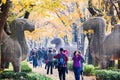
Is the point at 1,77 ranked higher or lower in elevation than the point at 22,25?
lower

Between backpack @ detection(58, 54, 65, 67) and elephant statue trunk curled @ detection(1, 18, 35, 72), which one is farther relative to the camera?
elephant statue trunk curled @ detection(1, 18, 35, 72)

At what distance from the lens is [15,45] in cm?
1527

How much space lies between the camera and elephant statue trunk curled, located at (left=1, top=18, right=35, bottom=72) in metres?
15.1

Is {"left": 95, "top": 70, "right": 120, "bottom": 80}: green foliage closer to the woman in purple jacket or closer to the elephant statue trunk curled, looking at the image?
the woman in purple jacket

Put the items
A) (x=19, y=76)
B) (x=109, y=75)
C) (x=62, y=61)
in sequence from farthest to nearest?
(x=62, y=61), (x=19, y=76), (x=109, y=75)

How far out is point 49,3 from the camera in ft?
46.8

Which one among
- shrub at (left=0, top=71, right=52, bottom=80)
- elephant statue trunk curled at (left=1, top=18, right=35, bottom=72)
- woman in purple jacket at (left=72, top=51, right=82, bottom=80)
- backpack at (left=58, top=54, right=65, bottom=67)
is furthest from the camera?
elephant statue trunk curled at (left=1, top=18, right=35, bottom=72)

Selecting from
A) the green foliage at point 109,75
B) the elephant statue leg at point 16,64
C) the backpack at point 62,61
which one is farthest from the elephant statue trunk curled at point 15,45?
the green foliage at point 109,75

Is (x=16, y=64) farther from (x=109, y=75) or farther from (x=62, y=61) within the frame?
(x=109, y=75)

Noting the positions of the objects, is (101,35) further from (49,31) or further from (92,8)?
(49,31)

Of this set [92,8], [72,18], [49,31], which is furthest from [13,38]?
[49,31]

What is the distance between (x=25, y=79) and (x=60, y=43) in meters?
25.3

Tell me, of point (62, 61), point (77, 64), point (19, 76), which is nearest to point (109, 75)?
point (77, 64)

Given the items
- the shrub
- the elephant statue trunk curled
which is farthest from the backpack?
the elephant statue trunk curled
